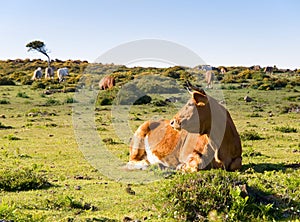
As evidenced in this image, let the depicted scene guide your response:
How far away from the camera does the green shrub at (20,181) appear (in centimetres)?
905

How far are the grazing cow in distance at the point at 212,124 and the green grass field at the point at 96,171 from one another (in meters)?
0.53

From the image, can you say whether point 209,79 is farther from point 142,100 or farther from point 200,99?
point 200,99

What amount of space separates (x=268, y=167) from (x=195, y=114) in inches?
92.5

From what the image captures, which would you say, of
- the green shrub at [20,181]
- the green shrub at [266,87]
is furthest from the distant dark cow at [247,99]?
the green shrub at [20,181]

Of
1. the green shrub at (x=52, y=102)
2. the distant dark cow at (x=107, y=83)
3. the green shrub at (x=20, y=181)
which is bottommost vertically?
the green shrub at (x=20, y=181)

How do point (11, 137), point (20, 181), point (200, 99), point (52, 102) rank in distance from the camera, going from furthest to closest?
point (52, 102)
point (11, 137)
point (200, 99)
point (20, 181)

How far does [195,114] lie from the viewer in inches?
378

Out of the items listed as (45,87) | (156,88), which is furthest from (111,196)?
(45,87)

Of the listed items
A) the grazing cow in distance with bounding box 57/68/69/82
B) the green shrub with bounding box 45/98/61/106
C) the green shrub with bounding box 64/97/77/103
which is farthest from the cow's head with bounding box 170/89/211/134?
the grazing cow in distance with bounding box 57/68/69/82

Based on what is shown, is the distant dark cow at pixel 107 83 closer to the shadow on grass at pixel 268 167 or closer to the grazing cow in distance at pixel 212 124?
the shadow on grass at pixel 268 167

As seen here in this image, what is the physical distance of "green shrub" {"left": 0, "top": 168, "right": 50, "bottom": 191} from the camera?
356 inches

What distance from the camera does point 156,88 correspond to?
36719mm

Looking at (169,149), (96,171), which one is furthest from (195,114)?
(96,171)

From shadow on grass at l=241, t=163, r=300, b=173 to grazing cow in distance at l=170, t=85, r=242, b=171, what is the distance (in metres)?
0.53
